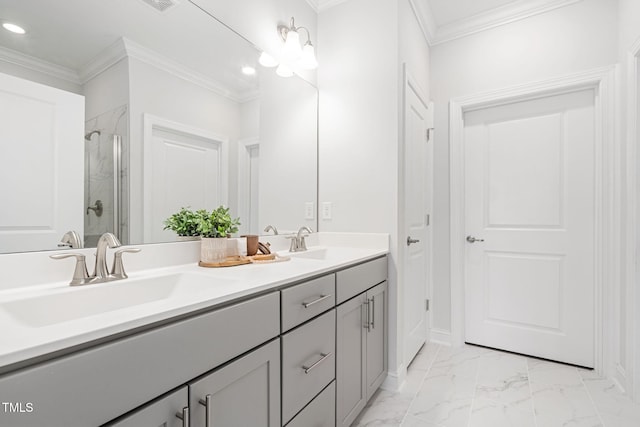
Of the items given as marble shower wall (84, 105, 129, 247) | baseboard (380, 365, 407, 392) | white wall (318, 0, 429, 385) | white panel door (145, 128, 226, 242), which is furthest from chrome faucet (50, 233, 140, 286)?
baseboard (380, 365, 407, 392)

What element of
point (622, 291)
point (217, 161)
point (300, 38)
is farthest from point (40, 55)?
point (622, 291)

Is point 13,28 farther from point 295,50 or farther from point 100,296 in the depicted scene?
point 295,50

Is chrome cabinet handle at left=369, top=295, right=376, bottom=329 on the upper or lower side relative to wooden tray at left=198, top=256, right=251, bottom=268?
lower

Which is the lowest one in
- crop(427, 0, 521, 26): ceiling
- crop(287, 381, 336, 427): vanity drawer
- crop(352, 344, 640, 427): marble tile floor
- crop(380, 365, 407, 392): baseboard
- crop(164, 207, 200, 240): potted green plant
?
crop(352, 344, 640, 427): marble tile floor

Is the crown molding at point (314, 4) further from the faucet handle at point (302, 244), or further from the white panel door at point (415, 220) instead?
the faucet handle at point (302, 244)

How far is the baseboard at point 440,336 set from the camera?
8.26 ft

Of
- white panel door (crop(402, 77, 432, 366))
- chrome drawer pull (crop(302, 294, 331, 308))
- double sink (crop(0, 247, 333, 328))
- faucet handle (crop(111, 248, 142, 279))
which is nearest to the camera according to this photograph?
double sink (crop(0, 247, 333, 328))

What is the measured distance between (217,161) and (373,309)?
3.62ft

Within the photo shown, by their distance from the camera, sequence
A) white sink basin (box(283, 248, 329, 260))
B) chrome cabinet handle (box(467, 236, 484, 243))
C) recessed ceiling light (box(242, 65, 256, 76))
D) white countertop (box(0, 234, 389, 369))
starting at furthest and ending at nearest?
chrome cabinet handle (box(467, 236, 484, 243)), white sink basin (box(283, 248, 329, 260)), recessed ceiling light (box(242, 65, 256, 76)), white countertop (box(0, 234, 389, 369))

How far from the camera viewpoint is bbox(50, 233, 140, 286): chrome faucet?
954 millimetres

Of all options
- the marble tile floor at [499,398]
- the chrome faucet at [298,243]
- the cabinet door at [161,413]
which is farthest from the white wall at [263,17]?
the marble tile floor at [499,398]

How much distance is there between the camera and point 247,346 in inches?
35.0

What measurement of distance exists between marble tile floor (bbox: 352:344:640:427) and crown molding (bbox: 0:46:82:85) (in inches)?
73.5

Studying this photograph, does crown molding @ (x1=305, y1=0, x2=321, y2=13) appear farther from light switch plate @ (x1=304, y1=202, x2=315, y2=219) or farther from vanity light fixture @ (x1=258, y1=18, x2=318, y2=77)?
light switch plate @ (x1=304, y1=202, x2=315, y2=219)
